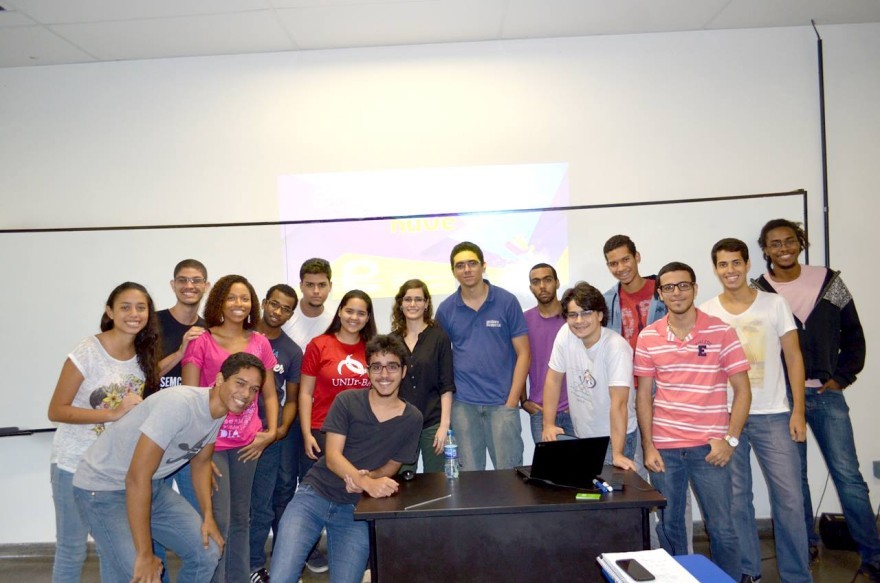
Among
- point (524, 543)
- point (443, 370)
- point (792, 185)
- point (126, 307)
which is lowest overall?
point (524, 543)

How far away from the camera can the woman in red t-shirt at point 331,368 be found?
330cm

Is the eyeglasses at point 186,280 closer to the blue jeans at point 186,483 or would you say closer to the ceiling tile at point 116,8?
the blue jeans at point 186,483

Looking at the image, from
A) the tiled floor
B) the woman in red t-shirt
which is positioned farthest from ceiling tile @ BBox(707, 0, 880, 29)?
the tiled floor

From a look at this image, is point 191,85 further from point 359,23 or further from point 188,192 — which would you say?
point 359,23

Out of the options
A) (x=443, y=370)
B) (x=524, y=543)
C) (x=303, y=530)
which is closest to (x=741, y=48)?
A: (x=443, y=370)

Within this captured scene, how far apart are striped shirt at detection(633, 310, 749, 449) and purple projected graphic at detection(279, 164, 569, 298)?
1.36 m

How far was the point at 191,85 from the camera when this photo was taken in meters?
4.30

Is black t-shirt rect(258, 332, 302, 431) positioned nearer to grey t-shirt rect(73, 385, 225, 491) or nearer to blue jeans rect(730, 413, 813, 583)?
grey t-shirt rect(73, 385, 225, 491)

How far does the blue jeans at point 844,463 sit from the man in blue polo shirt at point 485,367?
1.52m

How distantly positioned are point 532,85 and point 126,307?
285 centimetres

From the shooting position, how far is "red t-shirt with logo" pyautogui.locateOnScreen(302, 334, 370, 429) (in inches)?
130

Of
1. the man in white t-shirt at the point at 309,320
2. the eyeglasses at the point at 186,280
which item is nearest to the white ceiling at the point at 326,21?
the man in white t-shirt at the point at 309,320

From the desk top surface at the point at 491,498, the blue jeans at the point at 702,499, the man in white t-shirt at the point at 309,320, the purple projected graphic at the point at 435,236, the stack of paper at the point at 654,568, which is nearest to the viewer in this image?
the stack of paper at the point at 654,568

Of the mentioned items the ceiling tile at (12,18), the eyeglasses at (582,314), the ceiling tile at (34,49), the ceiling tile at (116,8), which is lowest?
the eyeglasses at (582,314)
